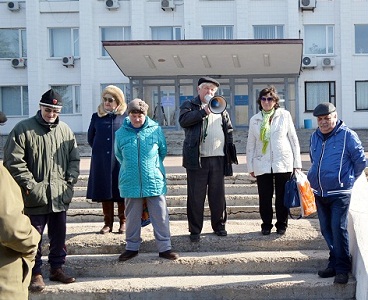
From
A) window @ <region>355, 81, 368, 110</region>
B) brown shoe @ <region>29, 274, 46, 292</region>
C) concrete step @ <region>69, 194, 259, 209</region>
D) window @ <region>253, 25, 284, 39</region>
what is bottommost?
brown shoe @ <region>29, 274, 46, 292</region>

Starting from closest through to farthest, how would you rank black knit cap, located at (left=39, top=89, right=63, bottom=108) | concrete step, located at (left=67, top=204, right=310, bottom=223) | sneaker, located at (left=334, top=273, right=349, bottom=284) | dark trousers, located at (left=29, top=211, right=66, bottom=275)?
1. sneaker, located at (left=334, top=273, right=349, bottom=284)
2. black knit cap, located at (left=39, top=89, right=63, bottom=108)
3. dark trousers, located at (left=29, top=211, right=66, bottom=275)
4. concrete step, located at (left=67, top=204, right=310, bottom=223)

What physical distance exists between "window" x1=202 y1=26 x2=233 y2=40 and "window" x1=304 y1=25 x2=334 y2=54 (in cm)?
387

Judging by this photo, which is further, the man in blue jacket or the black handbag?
the black handbag

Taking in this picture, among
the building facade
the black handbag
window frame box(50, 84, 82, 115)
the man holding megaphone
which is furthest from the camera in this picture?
window frame box(50, 84, 82, 115)

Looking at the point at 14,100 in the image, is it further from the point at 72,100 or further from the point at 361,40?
the point at 361,40

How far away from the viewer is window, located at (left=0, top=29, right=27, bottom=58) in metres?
24.3

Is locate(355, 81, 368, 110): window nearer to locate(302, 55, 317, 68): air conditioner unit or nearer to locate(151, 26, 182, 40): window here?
locate(302, 55, 317, 68): air conditioner unit

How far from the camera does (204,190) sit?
5254mm

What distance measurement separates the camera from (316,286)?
173 inches

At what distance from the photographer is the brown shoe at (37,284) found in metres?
4.41

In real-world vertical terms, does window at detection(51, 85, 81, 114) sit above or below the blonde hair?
above

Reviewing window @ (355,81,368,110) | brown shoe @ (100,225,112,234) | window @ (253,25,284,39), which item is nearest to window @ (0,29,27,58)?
window @ (253,25,284,39)

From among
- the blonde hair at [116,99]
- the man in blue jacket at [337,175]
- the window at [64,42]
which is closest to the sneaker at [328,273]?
the man in blue jacket at [337,175]

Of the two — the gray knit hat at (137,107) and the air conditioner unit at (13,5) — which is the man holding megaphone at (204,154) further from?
the air conditioner unit at (13,5)
